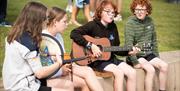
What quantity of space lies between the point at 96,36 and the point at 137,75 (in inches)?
29.9

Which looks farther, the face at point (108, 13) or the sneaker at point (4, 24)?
the sneaker at point (4, 24)

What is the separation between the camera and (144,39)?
19.0ft

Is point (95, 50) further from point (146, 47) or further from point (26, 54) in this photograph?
point (26, 54)

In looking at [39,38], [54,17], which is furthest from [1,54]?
[39,38]

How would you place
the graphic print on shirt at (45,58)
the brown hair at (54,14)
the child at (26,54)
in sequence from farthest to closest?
the brown hair at (54,14) → the graphic print on shirt at (45,58) → the child at (26,54)

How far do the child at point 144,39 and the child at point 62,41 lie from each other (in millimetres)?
913

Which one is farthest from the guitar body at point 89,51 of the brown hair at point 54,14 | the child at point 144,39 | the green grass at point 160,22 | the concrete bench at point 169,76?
the green grass at point 160,22

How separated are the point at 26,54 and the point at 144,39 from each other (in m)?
2.19

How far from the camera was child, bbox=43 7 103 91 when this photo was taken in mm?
4543

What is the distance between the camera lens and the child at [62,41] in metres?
4.54

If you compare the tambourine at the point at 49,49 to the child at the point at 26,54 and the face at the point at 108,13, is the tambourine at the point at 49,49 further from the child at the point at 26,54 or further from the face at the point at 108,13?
the face at the point at 108,13

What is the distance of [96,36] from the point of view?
5.36m

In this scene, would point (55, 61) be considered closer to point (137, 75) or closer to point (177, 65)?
point (137, 75)

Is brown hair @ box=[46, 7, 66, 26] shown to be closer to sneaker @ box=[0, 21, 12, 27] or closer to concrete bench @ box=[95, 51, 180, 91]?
concrete bench @ box=[95, 51, 180, 91]
